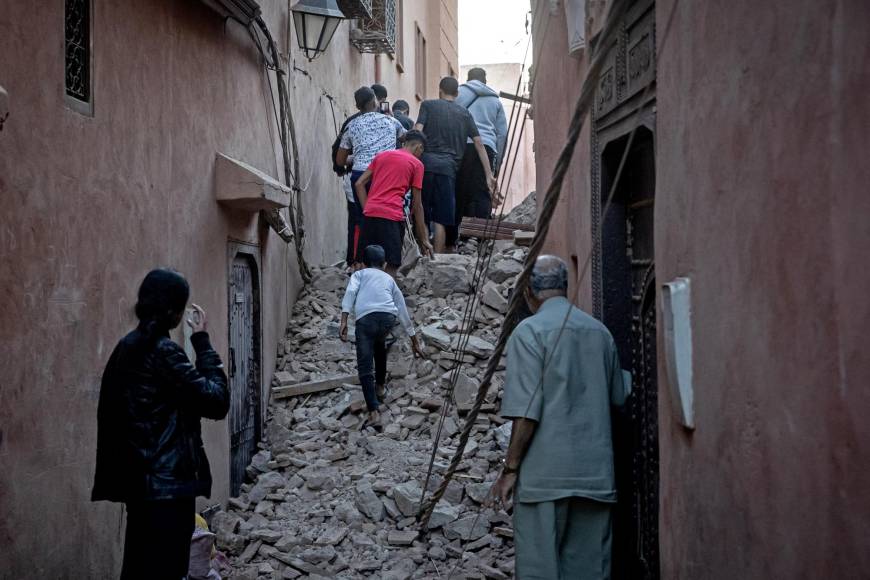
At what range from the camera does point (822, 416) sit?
2.17m

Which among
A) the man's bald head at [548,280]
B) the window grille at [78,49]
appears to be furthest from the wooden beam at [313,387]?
the man's bald head at [548,280]

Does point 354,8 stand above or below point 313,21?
above

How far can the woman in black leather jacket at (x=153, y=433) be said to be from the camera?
12.5ft

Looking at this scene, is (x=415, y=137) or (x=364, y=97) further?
(x=364, y=97)

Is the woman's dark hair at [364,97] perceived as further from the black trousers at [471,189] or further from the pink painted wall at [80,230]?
the pink painted wall at [80,230]

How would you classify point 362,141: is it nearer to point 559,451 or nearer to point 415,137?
point 415,137

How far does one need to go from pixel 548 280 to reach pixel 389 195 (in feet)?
18.8

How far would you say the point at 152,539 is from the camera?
12.6ft

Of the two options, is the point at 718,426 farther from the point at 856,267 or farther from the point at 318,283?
the point at 318,283

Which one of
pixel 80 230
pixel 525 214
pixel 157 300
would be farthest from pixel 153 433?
pixel 525 214

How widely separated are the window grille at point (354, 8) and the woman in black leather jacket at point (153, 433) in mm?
10579

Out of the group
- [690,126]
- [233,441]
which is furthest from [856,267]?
[233,441]

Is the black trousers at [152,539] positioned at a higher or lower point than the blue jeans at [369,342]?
lower

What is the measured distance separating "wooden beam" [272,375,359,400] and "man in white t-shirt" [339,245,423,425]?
77cm
